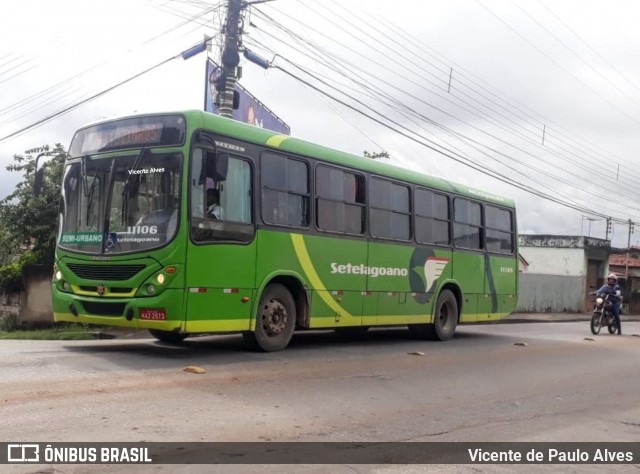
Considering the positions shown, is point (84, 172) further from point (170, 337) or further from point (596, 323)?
point (596, 323)

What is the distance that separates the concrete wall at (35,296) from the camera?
16.5 metres

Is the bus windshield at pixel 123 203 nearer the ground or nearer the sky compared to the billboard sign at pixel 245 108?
nearer the ground

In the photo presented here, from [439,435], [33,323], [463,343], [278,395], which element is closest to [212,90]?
[33,323]

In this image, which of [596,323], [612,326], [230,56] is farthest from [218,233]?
[612,326]

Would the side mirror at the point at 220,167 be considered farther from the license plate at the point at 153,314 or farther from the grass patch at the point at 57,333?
the grass patch at the point at 57,333

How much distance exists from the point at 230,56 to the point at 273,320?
26.1ft

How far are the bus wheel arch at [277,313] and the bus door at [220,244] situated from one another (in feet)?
1.34

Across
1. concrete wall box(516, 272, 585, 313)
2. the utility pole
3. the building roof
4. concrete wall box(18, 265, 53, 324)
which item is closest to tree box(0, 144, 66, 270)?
concrete wall box(18, 265, 53, 324)

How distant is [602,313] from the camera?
19.3 meters

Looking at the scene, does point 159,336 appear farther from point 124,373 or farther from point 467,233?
point 467,233

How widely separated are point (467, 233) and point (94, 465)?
11870mm

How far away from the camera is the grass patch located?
1352 cm

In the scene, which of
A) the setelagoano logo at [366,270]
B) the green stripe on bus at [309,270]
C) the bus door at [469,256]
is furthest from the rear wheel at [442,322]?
the green stripe on bus at [309,270]

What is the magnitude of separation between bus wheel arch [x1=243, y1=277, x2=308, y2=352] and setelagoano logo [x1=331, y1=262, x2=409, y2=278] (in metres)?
0.91
